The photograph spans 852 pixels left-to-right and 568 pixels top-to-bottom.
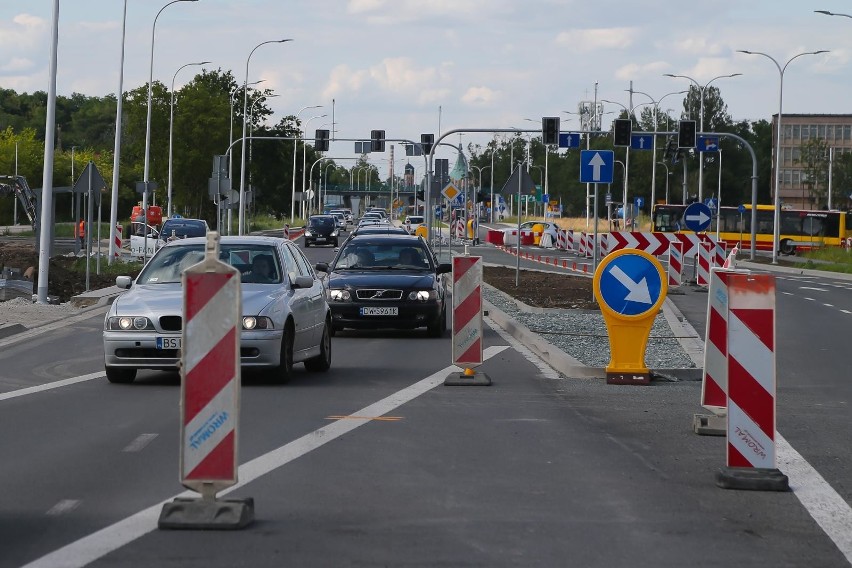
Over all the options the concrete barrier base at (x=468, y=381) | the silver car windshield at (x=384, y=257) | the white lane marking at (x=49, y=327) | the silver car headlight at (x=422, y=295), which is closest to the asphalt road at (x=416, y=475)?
the concrete barrier base at (x=468, y=381)

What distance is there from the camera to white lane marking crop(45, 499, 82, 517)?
743 cm

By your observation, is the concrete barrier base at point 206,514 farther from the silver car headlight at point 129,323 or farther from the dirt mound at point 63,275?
the dirt mound at point 63,275

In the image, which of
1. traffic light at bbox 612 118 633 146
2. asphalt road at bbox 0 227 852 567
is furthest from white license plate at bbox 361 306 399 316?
traffic light at bbox 612 118 633 146

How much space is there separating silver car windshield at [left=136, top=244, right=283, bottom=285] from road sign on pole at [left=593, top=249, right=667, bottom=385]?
3.31m

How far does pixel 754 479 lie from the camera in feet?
27.6

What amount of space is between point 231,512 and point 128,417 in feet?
15.4

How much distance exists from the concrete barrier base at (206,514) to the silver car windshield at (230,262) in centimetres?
804

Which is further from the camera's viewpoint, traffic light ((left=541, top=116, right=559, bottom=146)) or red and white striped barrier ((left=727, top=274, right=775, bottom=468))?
traffic light ((left=541, top=116, right=559, bottom=146))

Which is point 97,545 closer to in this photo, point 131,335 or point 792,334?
point 131,335

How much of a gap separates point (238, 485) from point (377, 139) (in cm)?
6914

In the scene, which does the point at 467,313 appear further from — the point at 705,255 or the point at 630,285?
the point at 705,255

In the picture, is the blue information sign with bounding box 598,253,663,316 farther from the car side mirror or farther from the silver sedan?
the silver sedan

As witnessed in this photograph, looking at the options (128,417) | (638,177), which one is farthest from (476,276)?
(638,177)

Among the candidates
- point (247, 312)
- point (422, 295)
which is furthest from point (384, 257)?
point (247, 312)
